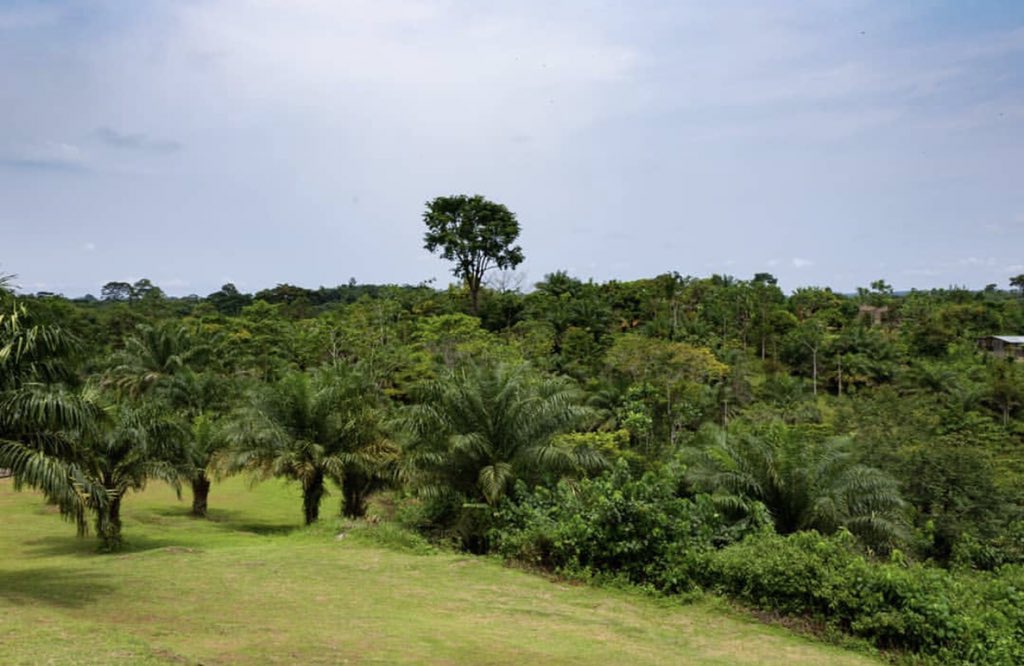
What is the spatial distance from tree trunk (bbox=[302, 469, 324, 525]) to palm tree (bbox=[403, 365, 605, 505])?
309 cm

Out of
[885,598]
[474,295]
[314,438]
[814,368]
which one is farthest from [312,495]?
[814,368]

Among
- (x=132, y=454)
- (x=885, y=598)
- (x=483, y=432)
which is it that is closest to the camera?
(x=885, y=598)

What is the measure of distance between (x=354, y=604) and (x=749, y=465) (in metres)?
9.23

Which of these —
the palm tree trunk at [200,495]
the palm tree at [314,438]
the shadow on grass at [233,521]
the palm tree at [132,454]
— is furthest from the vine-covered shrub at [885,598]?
the palm tree trunk at [200,495]

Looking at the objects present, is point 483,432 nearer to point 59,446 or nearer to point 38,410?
point 59,446

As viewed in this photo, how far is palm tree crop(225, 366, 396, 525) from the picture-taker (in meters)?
18.7

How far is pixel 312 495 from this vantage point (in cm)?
1986

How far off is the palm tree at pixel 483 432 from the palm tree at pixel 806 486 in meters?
3.26

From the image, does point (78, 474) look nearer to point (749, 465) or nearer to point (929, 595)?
point (929, 595)

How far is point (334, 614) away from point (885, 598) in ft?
24.6

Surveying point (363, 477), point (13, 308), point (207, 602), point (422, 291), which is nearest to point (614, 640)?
point (207, 602)

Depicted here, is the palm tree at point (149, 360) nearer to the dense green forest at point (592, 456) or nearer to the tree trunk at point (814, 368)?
the dense green forest at point (592, 456)

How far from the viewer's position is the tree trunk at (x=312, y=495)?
19516 millimetres

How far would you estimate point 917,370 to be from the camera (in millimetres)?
44594
